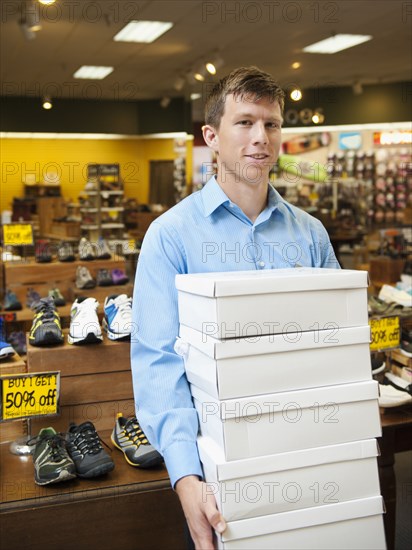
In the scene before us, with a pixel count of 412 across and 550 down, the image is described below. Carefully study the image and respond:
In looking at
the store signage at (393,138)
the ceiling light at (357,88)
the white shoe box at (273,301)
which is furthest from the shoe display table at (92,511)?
the ceiling light at (357,88)

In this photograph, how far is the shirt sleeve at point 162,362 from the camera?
4.68ft

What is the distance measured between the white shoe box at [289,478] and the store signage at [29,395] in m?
0.89

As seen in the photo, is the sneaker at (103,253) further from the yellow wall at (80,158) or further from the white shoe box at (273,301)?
the yellow wall at (80,158)

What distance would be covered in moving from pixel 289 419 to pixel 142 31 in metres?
6.52

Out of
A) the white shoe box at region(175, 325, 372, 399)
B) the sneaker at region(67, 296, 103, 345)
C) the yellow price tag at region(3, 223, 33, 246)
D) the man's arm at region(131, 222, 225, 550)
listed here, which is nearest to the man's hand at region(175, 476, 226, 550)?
the man's arm at region(131, 222, 225, 550)

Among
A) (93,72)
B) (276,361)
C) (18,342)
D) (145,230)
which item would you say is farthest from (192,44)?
(276,361)

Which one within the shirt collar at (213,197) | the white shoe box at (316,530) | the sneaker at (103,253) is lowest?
the white shoe box at (316,530)

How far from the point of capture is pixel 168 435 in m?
1.43

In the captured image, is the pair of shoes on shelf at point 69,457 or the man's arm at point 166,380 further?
the pair of shoes on shelf at point 69,457

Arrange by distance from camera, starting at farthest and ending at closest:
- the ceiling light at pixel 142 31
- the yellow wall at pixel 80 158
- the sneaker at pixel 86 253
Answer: the yellow wall at pixel 80 158
the ceiling light at pixel 142 31
the sneaker at pixel 86 253

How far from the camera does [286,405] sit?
1367mm

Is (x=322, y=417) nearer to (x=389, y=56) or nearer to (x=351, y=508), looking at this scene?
(x=351, y=508)

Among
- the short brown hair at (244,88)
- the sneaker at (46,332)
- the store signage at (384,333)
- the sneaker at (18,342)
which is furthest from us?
the sneaker at (18,342)

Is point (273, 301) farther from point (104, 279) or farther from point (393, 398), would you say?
point (104, 279)
